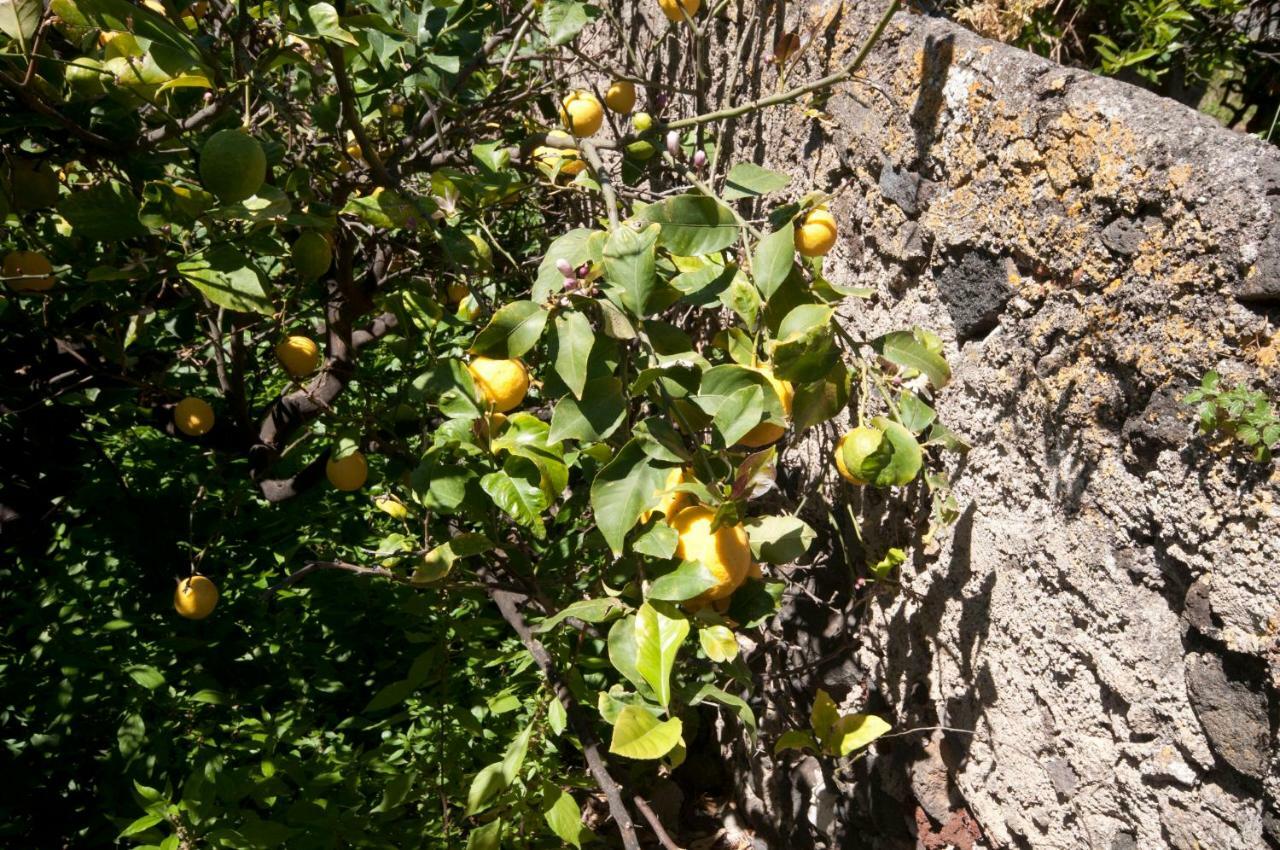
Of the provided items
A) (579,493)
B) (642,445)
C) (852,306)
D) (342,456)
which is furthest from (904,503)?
(342,456)

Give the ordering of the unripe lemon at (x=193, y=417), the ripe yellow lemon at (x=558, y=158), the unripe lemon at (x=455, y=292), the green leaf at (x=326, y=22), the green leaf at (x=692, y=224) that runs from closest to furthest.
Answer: the green leaf at (x=692, y=224), the green leaf at (x=326, y=22), the ripe yellow lemon at (x=558, y=158), the unripe lemon at (x=193, y=417), the unripe lemon at (x=455, y=292)

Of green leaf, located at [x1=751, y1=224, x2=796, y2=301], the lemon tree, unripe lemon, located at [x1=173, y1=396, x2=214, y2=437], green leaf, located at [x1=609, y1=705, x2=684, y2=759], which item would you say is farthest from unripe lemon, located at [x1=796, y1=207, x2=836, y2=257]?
unripe lemon, located at [x1=173, y1=396, x2=214, y2=437]

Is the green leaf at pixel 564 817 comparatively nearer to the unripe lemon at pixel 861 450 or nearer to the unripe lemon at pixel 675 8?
the unripe lemon at pixel 861 450

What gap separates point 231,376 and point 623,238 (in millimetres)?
1410

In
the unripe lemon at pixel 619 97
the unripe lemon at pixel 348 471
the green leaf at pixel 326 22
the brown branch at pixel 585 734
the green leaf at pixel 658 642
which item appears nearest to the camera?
the green leaf at pixel 658 642

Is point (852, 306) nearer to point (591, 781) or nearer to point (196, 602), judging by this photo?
point (591, 781)

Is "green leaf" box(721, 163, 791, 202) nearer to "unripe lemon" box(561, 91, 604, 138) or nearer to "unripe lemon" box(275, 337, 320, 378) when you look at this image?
"unripe lemon" box(561, 91, 604, 138)

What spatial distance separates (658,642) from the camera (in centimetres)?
92

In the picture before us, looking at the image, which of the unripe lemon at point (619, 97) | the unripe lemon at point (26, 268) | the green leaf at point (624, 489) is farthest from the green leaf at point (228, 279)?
the unripe lemon at point (619, 97)

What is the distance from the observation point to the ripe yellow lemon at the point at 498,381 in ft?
3.91

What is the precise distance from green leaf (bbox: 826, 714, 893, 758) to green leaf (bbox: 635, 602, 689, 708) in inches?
25.5

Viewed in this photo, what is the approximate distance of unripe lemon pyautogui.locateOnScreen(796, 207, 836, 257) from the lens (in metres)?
1.35

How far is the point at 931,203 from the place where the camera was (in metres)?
1.51

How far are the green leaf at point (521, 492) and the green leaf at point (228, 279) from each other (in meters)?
0.32
